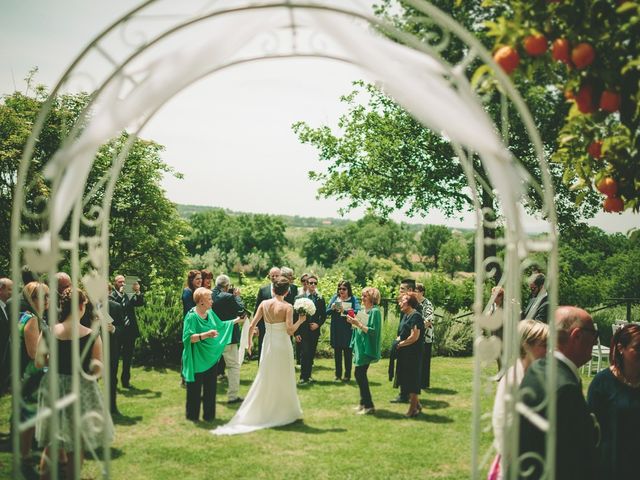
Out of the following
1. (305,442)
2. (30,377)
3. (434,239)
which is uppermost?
(434,239)

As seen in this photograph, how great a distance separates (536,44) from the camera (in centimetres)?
274

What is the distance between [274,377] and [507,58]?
505cm

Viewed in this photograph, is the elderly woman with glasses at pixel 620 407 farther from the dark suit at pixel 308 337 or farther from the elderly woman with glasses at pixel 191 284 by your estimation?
the elderly woman with glasses at pixel 191 284

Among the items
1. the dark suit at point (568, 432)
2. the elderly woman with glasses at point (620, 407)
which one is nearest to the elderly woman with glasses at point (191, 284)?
the elderly woman with glasses at point (620, 407)

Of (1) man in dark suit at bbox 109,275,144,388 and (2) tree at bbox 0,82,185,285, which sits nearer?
(1) man in dark suit at bbox 109,275,144,388

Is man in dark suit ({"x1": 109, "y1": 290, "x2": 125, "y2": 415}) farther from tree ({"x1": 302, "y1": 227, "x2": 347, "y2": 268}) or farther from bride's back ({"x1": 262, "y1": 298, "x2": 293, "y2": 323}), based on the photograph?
tree ({"x1": 302, "y1": 227, "x2": 347, "y2": 268})

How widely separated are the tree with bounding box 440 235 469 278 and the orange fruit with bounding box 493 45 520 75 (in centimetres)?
5698

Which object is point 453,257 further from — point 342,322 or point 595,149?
point 595,149

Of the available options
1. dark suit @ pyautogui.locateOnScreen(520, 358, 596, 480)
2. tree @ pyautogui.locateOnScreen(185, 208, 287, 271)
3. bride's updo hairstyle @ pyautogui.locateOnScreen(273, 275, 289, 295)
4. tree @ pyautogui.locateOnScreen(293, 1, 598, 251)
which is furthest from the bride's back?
tree @ pyautogui.locateOnScreen(185, 208, 287, 271)

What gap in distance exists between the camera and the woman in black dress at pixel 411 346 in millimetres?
7035

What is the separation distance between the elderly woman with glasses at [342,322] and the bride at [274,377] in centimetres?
215

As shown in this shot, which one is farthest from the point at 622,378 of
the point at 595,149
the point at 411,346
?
the point at 411,346

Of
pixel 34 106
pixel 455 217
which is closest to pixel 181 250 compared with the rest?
pixel 34 106

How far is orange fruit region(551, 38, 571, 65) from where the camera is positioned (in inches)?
108
